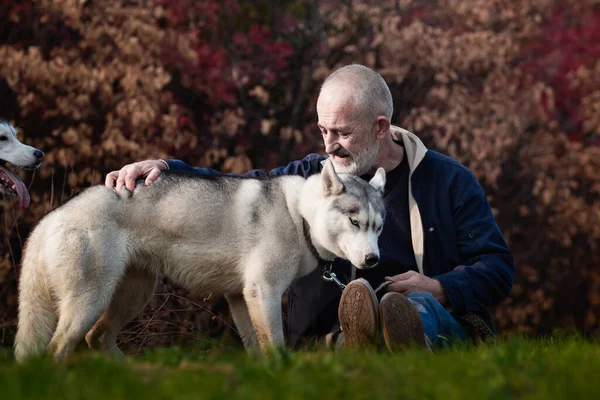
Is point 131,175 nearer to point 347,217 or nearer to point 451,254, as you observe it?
point 347,217

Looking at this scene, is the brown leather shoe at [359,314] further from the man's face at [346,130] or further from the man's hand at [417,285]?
the man's face at [346,130]

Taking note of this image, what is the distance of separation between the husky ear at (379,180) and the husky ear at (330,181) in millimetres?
235

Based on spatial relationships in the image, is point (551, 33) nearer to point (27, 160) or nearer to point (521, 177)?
point (521, 177)

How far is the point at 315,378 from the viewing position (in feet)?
10.3

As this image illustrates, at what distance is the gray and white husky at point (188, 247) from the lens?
194 inches

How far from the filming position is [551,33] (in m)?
12.5

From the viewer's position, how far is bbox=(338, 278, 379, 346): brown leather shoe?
4.48 metres

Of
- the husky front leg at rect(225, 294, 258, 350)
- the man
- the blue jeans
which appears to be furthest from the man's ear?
the husky front leg at rect(225, 294, 258, 350)

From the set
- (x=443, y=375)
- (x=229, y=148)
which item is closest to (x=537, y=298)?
(x=229, y=148)

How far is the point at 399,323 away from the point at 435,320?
0.58 meters

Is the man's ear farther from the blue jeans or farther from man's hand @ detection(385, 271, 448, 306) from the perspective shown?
the blue jeans

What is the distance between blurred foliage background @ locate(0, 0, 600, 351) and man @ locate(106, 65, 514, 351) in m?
1.65

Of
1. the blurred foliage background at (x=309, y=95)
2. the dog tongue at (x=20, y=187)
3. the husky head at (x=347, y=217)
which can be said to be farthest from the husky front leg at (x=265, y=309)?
the dog tongue at (x=20, y=187)

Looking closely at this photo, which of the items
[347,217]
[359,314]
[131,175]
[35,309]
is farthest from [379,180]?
[35,309]
